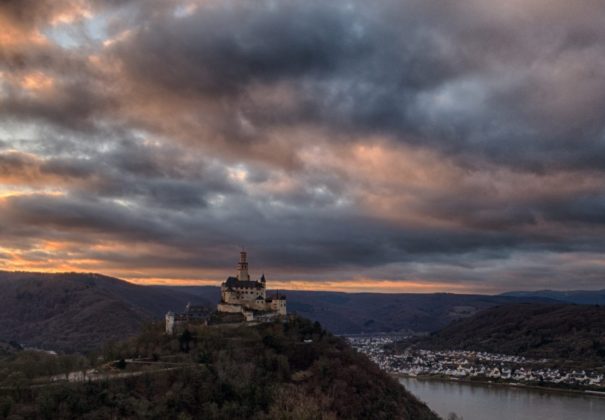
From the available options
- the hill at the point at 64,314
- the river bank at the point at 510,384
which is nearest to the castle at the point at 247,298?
the hill at the point at 64,314

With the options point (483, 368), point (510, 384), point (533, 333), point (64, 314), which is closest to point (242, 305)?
point (510, 384)

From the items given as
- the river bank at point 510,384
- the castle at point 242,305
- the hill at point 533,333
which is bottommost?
the river bank at point 510,384

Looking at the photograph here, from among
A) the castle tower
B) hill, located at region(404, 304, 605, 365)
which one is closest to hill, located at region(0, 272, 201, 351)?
the castle tower

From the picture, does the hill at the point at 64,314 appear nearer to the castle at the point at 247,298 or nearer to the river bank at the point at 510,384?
the castle at the point at 247,298

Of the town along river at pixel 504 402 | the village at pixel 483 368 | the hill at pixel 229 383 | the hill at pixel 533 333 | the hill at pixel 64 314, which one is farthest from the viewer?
the hill at pixel 533 333

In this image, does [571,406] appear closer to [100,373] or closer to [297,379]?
[297,379]

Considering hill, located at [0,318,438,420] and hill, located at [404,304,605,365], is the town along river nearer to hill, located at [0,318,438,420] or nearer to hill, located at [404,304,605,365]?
hill, located at [0,318,438,420]
